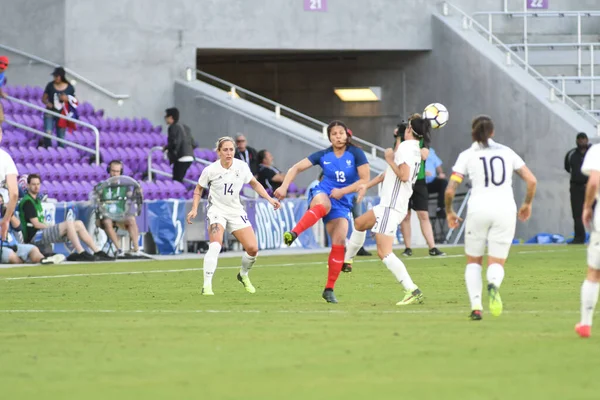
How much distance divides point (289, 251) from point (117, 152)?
5970 millimetres

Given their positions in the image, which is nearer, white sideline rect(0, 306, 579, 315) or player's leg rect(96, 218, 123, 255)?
white sideline rect(0, 306, 579, 315)

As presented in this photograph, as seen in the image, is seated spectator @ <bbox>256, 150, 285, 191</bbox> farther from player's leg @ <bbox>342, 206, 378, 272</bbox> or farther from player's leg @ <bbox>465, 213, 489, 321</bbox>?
player's leg @ <bbox>465, 213, 489, 321</bbox>

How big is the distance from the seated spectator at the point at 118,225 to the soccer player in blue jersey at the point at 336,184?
11089 mm

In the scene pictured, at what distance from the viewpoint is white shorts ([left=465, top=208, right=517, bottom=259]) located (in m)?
12.0

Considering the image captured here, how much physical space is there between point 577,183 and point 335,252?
724 inches

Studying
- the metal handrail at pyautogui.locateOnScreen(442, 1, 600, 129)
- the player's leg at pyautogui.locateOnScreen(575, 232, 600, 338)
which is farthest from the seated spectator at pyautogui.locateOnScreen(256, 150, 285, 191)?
the player's leg at pyautogui.locateOnScreen(575, 232, 600, 338)

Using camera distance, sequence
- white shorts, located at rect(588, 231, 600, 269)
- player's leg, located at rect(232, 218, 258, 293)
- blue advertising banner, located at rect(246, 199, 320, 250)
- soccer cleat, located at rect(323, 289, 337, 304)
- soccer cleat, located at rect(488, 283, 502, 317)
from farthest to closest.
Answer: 1. blue advertising banner, located at rect(246, 199, 320, 250)
2. player's leg, located at rect(232, 218, 258, 293)
3. soccer cleat, located at rect(323, 289, 337, 304)
4. soccer cleat, located at rect(488, 283, 502, 317)
5. white shorts, located at rect(588, 231, 600, 269)

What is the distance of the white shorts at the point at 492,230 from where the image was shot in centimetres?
1195

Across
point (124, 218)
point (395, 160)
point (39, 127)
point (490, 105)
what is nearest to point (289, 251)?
point (124, 218)

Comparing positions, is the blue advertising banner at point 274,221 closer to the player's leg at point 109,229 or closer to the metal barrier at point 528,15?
the player's leg at point 109,229

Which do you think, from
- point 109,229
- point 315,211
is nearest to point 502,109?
point 109,229

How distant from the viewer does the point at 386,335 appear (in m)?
10.9

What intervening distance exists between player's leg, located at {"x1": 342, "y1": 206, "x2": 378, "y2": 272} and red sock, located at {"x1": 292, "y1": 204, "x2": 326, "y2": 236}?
2.39 ft

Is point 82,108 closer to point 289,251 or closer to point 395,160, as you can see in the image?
point 289,251
